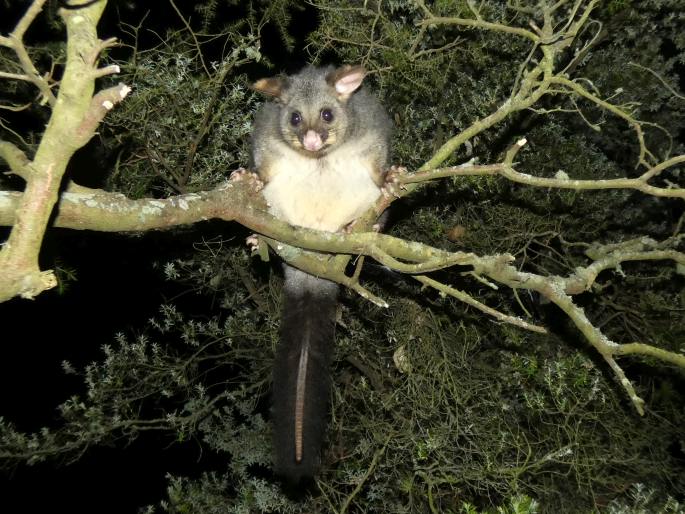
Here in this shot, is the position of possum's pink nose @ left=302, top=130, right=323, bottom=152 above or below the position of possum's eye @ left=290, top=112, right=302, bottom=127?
below

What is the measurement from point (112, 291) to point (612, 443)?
5.88 m

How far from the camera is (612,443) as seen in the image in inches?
181

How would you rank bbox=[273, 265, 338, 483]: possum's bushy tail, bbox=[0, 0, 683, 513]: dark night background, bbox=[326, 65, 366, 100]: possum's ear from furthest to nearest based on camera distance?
bbox=[0, 0, 683, 513]: dark night background → bbox=[326, 65, 366, 100]: possum's ear → bbox=[273, 265, 338, 483]: possum's bushy tail

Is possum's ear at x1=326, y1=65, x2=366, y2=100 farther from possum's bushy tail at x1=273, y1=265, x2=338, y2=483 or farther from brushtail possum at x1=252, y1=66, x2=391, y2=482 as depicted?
possum's bushy tail at x1=273, y1=265, x2=338, y2=483

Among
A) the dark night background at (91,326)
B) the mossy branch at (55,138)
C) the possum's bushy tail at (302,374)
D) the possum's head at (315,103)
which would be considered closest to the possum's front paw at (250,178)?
the possum's head at (315,103)

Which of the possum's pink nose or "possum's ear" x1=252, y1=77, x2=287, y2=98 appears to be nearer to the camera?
the possum's pink nose

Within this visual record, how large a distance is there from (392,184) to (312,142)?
2.18 ft

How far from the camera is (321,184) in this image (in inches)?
143

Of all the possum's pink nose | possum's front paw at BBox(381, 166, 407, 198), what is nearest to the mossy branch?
possum's front paw at BBox(381, 166, 407, 198)

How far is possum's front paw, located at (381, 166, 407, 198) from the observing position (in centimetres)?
312

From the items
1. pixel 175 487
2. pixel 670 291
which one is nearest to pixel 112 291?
pixel 175 487

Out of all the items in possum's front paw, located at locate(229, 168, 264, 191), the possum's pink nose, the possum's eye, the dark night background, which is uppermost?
the possum's eye

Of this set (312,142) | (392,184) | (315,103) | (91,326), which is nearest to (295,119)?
(315,103)

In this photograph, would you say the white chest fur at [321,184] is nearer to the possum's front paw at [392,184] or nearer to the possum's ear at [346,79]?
the possum's front paw at [392,184]
